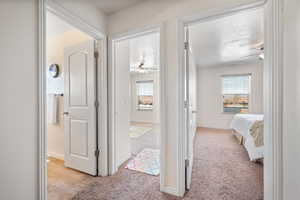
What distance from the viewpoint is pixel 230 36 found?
2707 mm

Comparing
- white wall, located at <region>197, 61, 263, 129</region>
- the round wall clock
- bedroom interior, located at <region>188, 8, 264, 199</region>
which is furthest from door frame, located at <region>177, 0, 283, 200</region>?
white wall, located at <region>197, 61, 263, 129</region>

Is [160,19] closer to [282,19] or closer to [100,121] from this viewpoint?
[282,19]

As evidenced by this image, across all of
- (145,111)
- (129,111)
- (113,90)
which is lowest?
(145,111)

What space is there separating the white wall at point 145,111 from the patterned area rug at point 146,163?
11.6 ft

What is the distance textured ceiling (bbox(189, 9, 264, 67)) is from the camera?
2.11 metres

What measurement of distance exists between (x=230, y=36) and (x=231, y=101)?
3.08 metres

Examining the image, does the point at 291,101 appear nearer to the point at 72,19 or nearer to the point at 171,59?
the point at 171,59

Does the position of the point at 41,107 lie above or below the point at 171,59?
below

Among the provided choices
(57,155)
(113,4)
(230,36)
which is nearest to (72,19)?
(113,4)

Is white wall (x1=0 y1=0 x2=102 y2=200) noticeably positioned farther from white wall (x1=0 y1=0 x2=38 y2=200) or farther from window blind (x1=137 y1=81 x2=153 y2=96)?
window blind (x1=137 y1=81 x2=153 y2=96)

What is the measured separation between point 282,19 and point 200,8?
735 millimetres

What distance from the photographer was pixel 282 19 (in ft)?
3.45

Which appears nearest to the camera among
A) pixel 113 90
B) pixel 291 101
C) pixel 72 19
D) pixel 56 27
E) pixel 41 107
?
pixel 291 101

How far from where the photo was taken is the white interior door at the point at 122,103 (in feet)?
7.41
